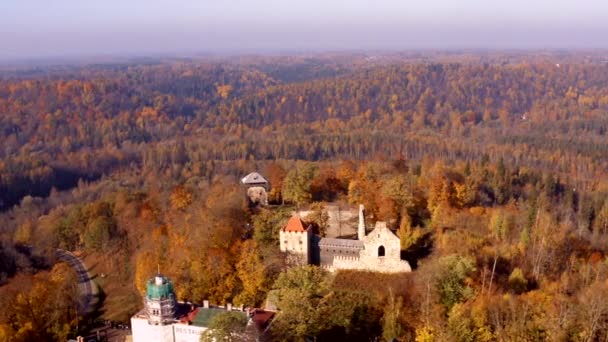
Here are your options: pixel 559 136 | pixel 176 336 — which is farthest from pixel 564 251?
pixel 559 136

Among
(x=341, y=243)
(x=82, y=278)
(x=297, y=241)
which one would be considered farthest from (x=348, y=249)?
(x=82, y=278)

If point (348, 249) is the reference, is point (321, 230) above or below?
below

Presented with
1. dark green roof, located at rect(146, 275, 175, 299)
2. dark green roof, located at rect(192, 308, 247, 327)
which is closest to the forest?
dark green roof, located at rect(192, 308, 247, 327)

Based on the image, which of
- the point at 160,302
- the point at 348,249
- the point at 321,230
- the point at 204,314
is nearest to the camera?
the point at 160,302

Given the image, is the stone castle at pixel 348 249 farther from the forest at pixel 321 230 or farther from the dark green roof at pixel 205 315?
the dark green roof at pixel 205 315

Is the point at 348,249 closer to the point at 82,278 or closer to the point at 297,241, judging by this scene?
the point at 297,241

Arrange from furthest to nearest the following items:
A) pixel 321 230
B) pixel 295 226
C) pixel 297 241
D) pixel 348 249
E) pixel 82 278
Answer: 1. pixel 82 278
2. pixel 321 230
3. pixel 295 226
4. pixel 297 241
5. pixel 348 249

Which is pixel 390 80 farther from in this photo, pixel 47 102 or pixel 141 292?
pixel 141 292

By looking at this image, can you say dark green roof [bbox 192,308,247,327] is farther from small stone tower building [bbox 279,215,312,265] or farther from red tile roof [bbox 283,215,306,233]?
red tile roof [bbox 283,215,306,233]
